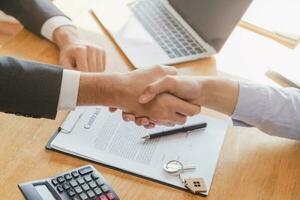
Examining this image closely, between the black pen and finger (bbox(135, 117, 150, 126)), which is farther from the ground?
finger (bbox(135, 117, 150, 126))

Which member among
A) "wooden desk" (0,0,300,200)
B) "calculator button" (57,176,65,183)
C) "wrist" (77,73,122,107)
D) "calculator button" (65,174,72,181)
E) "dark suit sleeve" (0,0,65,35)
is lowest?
"wooden desk" (0,0,300,200)

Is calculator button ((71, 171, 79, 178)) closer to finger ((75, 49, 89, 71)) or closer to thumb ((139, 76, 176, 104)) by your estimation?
thumb ((139, 76, 176, 104))

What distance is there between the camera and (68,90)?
1029 millimetres

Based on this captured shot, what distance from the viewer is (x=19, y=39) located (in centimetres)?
134

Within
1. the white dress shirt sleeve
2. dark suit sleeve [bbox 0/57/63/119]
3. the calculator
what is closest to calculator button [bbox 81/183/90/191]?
the calculator

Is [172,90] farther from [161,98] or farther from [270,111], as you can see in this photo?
[270,111]

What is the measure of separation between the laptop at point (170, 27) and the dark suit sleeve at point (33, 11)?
16 cm

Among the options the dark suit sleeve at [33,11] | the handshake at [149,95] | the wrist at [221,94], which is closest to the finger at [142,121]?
the handshake at [149,95]

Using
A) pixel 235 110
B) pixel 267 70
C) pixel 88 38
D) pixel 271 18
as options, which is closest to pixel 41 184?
pixel 235 110

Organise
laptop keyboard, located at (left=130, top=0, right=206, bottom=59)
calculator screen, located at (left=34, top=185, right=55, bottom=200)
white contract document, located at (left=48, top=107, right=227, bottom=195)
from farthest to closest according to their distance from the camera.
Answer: laptop keyboard, located at (left=130, top=0, right=206, bottom=59), white contract document, located at (left=48, top=107, right=227, bottom=195), calculator screen, located at (left=34, top=185, right=55, bottom=200)

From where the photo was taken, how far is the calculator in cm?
84

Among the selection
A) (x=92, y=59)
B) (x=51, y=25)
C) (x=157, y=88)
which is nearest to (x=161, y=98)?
(x=157, y=88)

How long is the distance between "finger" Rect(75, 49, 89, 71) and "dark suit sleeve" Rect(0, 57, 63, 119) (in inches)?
8.0

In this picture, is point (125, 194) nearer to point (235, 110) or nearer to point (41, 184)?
→ point (41, 184)
